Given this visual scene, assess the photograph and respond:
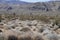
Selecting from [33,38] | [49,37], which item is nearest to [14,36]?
[33,38]

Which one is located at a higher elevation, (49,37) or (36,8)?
(49,37)

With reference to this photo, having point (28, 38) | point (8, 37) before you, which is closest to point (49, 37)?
point (28, 38)

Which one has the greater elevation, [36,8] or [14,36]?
[14,36]

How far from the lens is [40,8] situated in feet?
470

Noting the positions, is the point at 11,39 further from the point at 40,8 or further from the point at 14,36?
the point at 40,8

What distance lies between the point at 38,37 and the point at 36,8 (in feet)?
429

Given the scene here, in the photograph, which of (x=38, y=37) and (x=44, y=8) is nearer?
(x=38, y=37)

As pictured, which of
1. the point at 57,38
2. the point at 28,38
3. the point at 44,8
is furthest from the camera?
the point at 44,8

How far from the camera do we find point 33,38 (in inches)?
516

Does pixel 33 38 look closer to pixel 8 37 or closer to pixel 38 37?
pixel 38 37

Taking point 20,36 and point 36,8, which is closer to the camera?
point 20,36

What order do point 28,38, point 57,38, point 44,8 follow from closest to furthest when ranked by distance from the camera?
point 28,38 → point 57,38 → point 44,8

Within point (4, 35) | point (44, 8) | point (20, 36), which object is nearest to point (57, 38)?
point (20, 36)

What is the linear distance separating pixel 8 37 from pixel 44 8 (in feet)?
413
